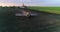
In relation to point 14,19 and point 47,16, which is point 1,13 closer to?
point 14,19

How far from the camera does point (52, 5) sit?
5.77 feet

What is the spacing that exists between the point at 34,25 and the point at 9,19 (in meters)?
0.36

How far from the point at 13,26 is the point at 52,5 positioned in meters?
0.61

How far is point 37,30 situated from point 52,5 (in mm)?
385

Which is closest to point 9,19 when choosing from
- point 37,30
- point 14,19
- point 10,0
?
point 14,19

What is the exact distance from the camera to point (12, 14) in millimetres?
1841

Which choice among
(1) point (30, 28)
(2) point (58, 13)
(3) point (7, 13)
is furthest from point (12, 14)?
(2) point (58, 13)

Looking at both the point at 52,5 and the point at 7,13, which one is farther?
the point at 7,13

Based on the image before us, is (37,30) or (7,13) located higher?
(7,13)

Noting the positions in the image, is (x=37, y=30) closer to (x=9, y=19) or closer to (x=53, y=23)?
(x=53, y=23)

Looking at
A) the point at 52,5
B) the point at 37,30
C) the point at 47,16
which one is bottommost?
the point at 37,30

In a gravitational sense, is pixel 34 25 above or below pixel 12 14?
below

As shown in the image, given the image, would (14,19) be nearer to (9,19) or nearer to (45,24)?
(9,19)

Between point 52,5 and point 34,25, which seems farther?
point 34,25
